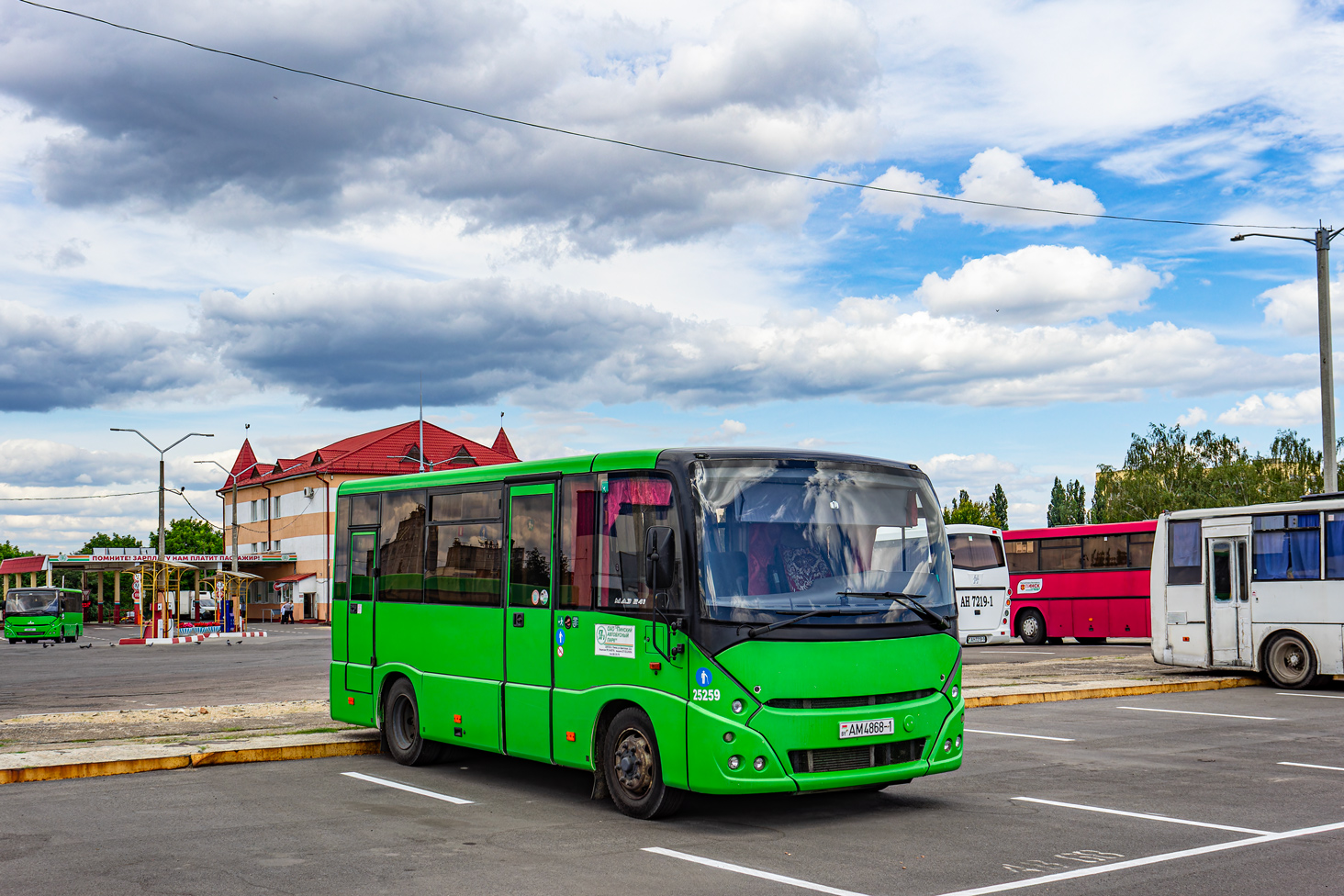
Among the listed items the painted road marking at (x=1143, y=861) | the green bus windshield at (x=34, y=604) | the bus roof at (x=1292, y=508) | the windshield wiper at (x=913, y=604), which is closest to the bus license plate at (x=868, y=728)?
the windshield wiper at (x=913, y=604)

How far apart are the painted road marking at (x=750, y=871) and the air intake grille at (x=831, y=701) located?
3.98 ft

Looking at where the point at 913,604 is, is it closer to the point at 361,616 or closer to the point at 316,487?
the point at 361,616

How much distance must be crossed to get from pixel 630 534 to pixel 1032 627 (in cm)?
2859

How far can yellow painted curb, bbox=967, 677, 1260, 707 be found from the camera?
17312mm

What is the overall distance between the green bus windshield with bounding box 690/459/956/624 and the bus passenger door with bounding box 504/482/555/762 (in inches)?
74.1

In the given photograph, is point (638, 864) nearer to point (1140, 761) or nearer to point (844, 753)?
point (844, 753)

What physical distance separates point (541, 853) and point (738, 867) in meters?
1.26

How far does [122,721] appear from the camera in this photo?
16.0 meters

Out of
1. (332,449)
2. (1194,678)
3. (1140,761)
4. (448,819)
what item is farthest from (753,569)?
(332,449)

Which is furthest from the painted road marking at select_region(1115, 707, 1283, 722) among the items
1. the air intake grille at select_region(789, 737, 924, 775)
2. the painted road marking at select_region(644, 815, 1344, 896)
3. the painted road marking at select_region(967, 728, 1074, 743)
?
the air intake grille at select_region(789, 737, 924, 775)

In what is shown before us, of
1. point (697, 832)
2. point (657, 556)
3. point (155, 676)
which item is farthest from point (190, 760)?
point (155, 676)

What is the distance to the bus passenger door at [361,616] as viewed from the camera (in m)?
12.7

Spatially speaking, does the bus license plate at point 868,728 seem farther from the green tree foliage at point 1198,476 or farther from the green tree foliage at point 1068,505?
the green tree foliage at point 1068,505

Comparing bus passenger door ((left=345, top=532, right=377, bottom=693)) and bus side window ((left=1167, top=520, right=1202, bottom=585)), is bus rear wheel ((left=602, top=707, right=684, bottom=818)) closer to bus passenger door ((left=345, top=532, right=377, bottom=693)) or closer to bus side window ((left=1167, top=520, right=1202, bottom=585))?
bus passenger door ((left=345, top=532, right=377, bottom=693))
